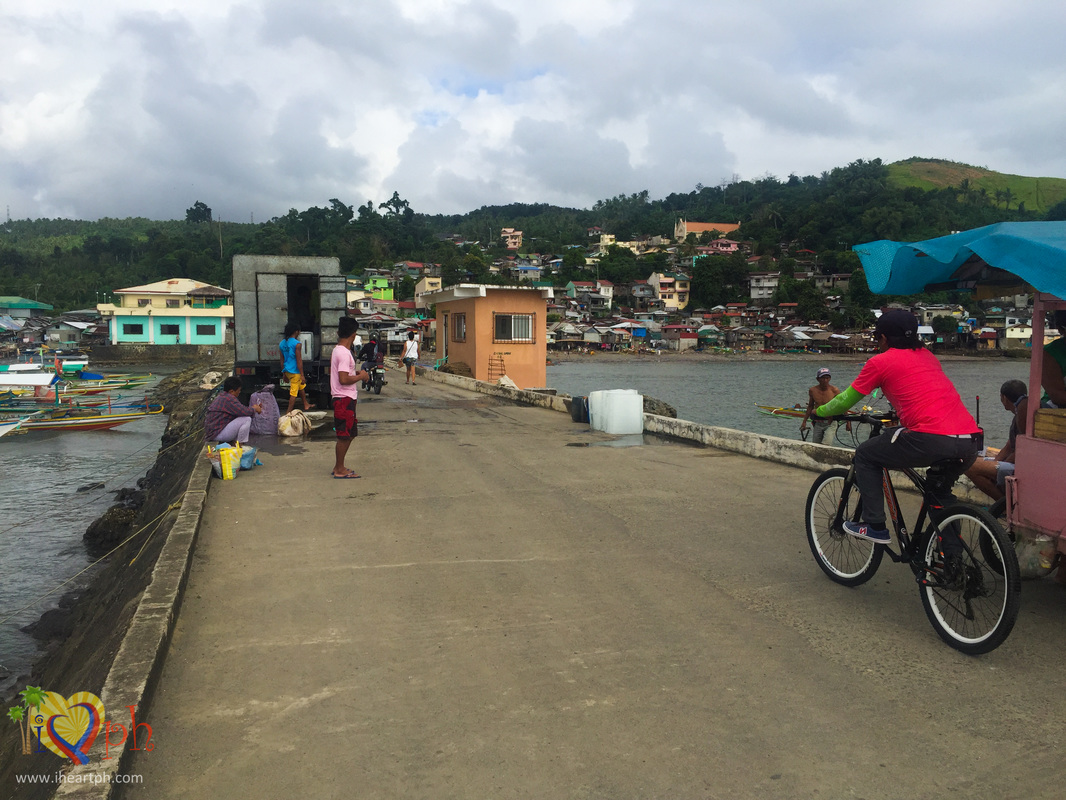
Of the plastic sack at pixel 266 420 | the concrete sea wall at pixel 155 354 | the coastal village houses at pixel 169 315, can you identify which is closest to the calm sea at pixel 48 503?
the plastic sack at pixel 266 420

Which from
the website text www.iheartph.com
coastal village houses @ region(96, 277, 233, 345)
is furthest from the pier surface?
coastal village houses @ region(96, 277, 233, 345)

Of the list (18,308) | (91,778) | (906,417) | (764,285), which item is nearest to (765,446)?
(906,417)

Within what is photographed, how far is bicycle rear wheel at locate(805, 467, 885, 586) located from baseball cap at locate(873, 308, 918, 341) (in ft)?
3.22

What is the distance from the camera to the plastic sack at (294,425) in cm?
1089

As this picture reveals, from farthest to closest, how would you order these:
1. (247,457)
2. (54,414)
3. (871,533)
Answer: (54,414) → (247,457) → (871,533)

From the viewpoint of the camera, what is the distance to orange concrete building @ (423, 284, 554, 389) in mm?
25109

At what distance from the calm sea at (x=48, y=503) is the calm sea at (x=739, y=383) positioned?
62.1ft

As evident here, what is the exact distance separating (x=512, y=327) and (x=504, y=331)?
304mm

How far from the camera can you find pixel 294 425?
432 inches

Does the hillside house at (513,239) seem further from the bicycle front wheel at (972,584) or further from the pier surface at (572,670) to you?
the bicycle front wheel at (972,584)

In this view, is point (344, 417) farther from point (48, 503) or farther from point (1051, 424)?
point (48, 503)

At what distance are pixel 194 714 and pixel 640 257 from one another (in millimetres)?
118999

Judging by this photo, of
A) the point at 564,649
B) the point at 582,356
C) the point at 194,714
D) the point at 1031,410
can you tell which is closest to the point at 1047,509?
the point at 1031,410

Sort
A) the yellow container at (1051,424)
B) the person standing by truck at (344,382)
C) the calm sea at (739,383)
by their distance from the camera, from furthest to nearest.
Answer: the calm sea at (739,383)
the person standing by truck at (344,382)
the yellow container at (1051,424)
